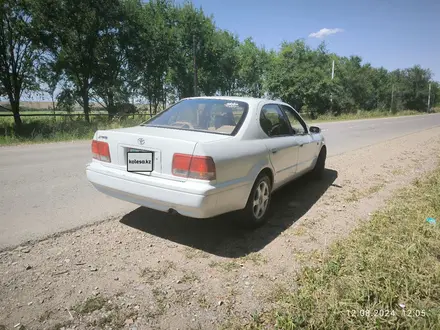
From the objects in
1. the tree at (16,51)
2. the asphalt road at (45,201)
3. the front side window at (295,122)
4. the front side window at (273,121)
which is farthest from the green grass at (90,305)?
the tree at (16,51)

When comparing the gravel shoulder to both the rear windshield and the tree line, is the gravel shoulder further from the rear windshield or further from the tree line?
the tree line

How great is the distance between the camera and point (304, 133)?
205 inches

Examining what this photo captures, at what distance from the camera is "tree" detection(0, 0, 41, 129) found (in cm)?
1564

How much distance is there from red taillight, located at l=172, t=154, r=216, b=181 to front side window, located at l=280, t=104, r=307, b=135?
8.01ft

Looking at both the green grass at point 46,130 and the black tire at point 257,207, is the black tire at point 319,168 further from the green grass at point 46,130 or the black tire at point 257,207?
the green grass at point 46,130

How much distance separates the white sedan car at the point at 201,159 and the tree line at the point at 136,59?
1520cm

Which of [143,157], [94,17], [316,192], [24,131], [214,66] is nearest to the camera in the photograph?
[143,157]

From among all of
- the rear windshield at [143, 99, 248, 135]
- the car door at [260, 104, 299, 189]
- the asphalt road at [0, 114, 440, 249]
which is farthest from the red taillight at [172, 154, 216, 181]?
the asphalt road at [0, 114, 440, 249]

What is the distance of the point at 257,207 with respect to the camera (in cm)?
375

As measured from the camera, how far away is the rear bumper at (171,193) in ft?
9.51

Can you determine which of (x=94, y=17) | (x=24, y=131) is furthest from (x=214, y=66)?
(x=24, y=131)

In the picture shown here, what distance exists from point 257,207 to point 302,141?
1.73 metres

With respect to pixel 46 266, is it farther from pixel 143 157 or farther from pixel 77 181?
pixel 77 181

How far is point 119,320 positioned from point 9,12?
19.1 metres
